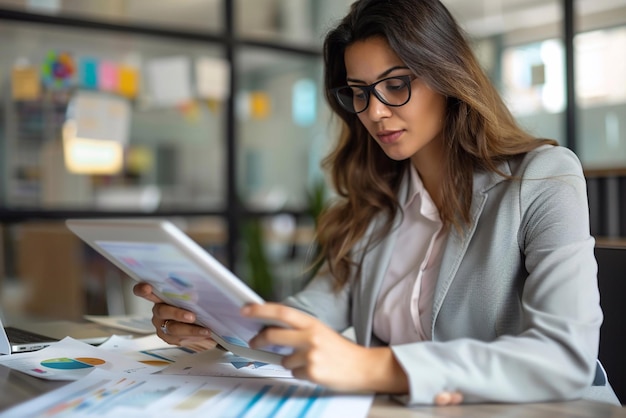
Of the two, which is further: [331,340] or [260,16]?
[260,16]

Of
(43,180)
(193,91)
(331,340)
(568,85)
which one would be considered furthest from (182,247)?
(568,85)

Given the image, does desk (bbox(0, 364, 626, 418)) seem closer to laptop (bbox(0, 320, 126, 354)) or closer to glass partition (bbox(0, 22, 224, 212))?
laptop (bbox(0, 320, 126, 354))

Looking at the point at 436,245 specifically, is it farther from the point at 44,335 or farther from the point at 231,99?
the point at 231,99

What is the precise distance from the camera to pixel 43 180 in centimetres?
381

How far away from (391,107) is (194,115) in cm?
306

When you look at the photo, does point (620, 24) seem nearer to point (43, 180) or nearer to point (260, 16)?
point (260, 16)

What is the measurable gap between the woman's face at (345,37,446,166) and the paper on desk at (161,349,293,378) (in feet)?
1.80

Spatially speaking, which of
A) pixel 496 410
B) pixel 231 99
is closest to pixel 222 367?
pixel 496 410

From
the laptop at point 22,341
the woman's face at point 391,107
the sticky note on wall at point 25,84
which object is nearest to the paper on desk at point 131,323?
the laptop at point 22,341

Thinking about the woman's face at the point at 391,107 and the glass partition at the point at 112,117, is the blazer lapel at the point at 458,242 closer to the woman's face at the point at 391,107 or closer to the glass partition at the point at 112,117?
the woman's face at the point at 391,107

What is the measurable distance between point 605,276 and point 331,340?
68 cm

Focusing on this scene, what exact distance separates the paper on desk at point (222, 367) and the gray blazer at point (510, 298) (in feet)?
0.93

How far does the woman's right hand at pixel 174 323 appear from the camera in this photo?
119cm

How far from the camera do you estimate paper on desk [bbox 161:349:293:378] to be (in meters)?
1.13
